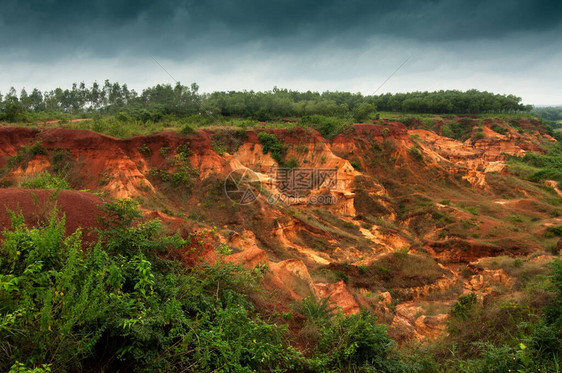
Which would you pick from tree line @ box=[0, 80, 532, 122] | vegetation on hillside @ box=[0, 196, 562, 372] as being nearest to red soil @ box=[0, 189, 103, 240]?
vegetation on hillside @ box=[0, 196, 562, 372]

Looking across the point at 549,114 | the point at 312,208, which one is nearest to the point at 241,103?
the point at 312,208

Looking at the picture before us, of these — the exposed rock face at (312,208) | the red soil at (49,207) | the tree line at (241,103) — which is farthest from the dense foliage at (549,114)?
the red soil at (49,207)

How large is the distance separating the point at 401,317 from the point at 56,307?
453 inches

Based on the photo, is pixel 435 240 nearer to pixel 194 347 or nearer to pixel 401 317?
pixel 401 317

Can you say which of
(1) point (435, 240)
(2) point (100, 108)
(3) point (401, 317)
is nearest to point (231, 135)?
(1) point (435, 240)

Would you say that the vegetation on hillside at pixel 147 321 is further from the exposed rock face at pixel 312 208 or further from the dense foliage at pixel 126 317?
the exposed rock face at pixel 312 208

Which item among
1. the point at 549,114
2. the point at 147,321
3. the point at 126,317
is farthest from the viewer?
the point at 549,114

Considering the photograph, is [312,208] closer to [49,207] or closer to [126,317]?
[49,207]

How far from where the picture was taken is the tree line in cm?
4478

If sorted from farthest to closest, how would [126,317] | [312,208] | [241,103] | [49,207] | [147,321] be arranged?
[241,103], [312,208], [49,207], [126,317], [147,321]

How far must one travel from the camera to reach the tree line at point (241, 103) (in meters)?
44.8

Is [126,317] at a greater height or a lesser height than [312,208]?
greater

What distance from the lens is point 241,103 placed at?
46344 mm

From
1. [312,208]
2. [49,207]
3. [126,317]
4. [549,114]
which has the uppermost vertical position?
[549,114]
